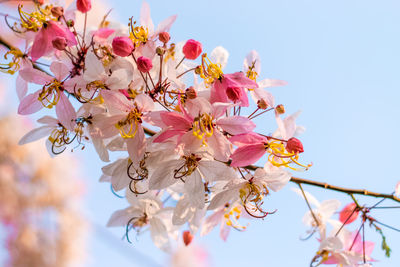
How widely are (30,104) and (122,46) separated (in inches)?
6.9

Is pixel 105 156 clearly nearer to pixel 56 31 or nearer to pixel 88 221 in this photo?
pixel 56 31

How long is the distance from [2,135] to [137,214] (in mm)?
2811

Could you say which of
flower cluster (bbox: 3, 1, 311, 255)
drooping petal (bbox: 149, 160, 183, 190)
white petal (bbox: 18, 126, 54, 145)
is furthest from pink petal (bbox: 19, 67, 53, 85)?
drooping petal (bbox: 149, 160, 183, 190)

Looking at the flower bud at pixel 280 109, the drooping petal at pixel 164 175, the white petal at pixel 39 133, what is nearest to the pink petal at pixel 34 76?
the white petal at pixel 39 133

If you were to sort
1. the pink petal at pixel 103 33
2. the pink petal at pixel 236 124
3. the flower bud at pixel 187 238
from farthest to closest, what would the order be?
the flower bud at pixel 187 238, the pink petal at pixel 103 33, the pink petal at pixel 236 124

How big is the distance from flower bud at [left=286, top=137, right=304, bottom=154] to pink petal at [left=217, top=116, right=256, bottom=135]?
0.19 feet

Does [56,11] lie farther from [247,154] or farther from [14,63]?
[247,154]

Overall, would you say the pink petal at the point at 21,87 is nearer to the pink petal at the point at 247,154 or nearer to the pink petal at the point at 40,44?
the pink petal at the point at 40,44

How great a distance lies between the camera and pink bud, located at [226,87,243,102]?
476 mm

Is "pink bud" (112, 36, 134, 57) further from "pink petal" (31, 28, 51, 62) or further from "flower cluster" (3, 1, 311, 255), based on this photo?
"pink petal" (31, 28, 51, 62)

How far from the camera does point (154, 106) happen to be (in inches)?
19.8

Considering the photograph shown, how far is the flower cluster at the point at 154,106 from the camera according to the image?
0.48m

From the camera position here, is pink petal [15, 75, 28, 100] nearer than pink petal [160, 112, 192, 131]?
No

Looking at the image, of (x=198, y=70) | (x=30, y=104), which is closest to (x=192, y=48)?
(x=198, y=70)
